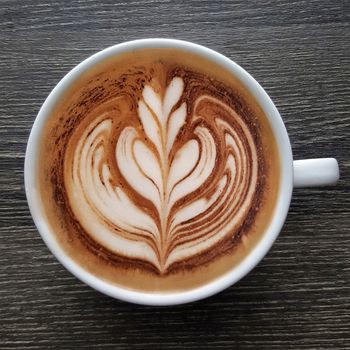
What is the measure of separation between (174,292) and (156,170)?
15 centimetres

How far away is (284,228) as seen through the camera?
0.89 meters

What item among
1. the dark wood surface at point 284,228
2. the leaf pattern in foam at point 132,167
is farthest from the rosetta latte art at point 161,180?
the dark wood surface at point 284,228

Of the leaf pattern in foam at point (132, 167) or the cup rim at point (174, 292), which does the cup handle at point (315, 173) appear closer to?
the cup rim at point (174, 292)

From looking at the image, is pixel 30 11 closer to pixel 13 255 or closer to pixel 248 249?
pixel 13 255

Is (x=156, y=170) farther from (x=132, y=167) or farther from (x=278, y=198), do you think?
(x=278, y=198)

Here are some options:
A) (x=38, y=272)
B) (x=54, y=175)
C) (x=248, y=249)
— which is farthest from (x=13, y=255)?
(x=248, y=249)

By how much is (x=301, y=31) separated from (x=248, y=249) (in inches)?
13.0

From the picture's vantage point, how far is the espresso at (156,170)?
0.79 m

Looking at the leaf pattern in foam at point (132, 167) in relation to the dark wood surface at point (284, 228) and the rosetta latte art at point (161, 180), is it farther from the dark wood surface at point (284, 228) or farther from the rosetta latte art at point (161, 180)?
the dark wood surface at point (284, 228)

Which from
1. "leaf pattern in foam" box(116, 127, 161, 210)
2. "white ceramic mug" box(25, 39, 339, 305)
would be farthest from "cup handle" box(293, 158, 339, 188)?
"leaf pattern in foam" box(116, 127, 161, 210)

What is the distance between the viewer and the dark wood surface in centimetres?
88

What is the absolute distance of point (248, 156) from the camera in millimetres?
803

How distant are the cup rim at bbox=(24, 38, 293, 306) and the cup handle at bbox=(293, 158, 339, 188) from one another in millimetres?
15

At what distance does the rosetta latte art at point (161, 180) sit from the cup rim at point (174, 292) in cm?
4
